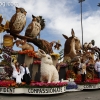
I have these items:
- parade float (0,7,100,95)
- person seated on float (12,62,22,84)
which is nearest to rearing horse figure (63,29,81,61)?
parade float (0,7,100,95)

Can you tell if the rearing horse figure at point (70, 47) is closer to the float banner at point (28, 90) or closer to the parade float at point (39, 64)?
the parade float at point (39, 64)

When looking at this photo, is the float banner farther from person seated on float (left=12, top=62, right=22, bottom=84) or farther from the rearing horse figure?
the rearing horse figure

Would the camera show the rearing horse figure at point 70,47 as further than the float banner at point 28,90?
Yes

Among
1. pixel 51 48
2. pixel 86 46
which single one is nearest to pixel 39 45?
pixel 51 48

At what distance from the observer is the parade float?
8.41 m

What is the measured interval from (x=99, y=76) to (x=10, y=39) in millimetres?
6496

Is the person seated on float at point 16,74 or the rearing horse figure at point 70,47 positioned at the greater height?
the rearing horse figure at point 70,47

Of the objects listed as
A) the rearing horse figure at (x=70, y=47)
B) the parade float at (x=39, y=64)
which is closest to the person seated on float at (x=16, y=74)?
the parade float at (x=39, y=64)

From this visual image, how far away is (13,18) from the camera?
47.8 ft

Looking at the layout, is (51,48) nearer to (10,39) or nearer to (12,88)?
(10,39)

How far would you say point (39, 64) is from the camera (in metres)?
10.3

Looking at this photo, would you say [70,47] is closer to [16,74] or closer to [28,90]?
[16,74]

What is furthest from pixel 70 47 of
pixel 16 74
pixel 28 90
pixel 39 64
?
pixel 28 90

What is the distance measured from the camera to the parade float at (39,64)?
8.41 metres
